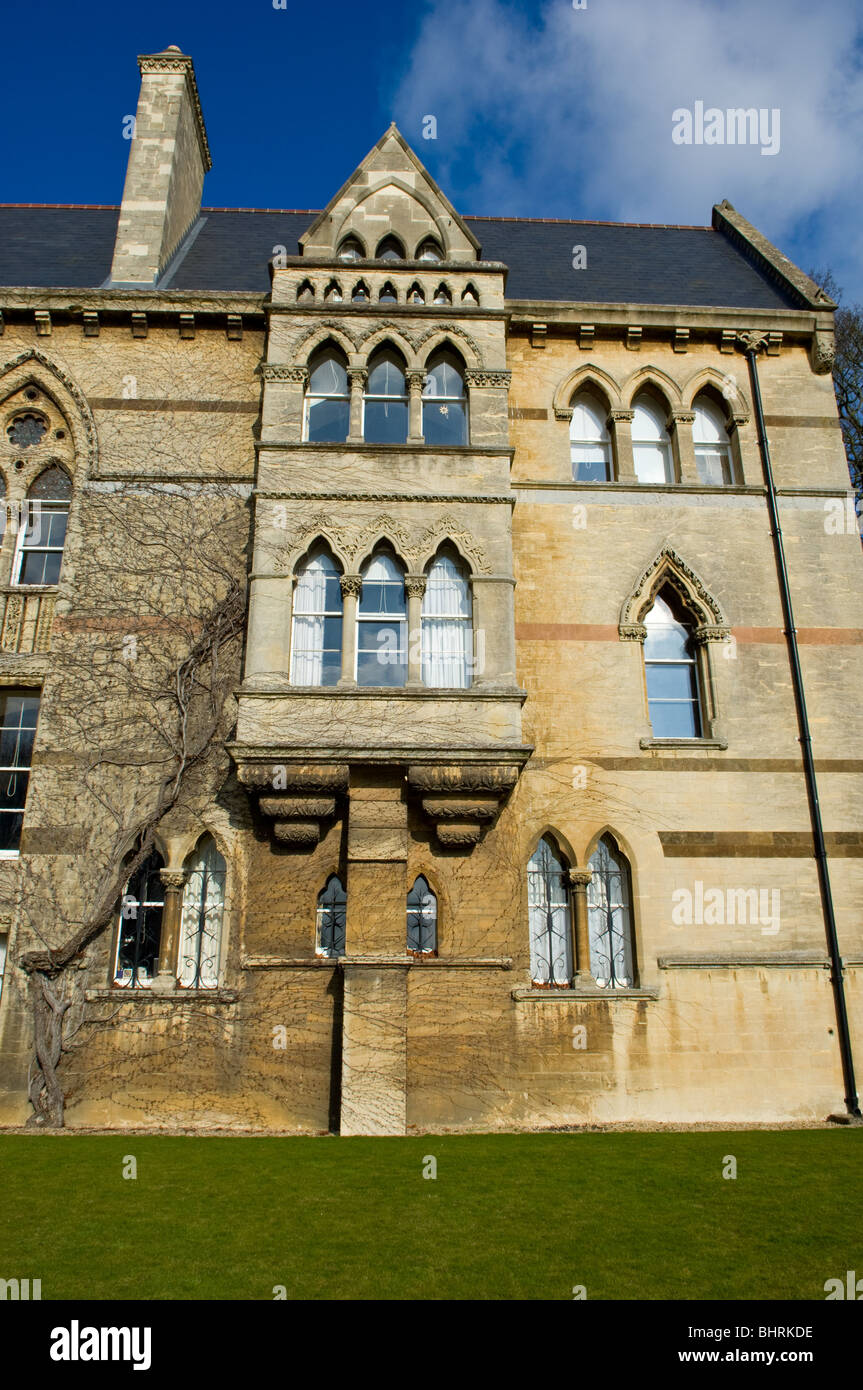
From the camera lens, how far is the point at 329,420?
45.9 ft

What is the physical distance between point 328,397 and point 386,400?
88 cm

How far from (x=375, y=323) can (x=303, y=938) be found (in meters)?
9.05

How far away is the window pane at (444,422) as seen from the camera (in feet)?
45.6

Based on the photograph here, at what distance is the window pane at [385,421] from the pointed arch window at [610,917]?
6.64 meters

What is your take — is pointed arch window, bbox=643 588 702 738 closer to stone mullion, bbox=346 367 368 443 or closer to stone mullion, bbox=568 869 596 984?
stone mullion, bbox=568 869 596 984

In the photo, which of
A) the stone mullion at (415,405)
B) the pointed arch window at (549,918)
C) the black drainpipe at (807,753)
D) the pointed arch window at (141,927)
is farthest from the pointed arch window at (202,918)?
the black drainpipe at (807,753)

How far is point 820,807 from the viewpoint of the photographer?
13.1m

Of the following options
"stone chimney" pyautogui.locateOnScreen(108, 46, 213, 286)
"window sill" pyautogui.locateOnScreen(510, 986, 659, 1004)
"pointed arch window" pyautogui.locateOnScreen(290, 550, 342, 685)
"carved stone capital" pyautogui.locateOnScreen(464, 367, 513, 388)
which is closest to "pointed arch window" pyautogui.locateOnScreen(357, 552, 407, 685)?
"pointed arch window" pyautogui.locateOnScreen(290, 550, 342, 685)

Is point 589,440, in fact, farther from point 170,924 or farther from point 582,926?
point 170,924

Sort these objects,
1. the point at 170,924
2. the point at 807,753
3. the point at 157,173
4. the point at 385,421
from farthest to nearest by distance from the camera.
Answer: the point at 157,173, the point at 385,421, the point at 807,753, the point at 170,924

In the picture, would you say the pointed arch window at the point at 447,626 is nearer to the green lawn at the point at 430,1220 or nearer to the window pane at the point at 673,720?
the window pane at the point at 673,720

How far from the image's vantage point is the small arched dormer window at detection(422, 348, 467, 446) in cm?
1392

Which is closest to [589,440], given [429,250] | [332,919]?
[429,250]
